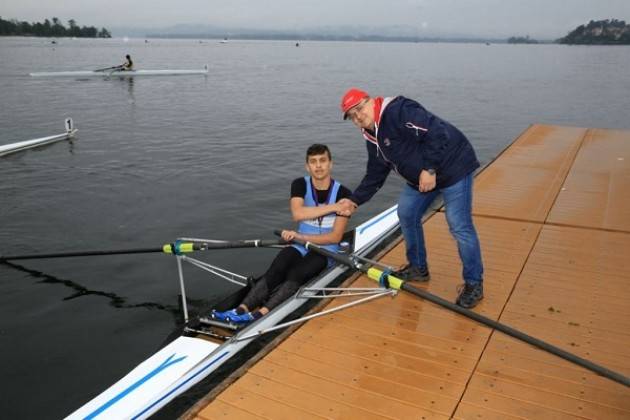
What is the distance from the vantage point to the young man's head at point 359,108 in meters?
5.39

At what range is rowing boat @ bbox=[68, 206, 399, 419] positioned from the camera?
5.18m

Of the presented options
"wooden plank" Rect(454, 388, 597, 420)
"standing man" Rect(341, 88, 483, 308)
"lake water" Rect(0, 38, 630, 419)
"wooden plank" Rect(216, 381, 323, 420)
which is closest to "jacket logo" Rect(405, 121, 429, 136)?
"standing man" Rect(341, 88, 483, 308)

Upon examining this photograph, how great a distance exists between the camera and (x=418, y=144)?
550 cm

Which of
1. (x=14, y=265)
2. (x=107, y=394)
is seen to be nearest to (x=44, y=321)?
(x=14, y=265)

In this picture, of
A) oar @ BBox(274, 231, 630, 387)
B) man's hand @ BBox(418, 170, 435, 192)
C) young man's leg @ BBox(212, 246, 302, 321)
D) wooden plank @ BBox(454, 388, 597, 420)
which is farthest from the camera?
young man's leg @ BBox(212, 246, 302, 321)

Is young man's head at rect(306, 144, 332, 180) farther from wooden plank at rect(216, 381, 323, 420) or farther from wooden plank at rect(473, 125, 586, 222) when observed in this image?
wooden plank at rect(473, 125, 586, 222)

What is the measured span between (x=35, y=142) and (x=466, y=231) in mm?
21324

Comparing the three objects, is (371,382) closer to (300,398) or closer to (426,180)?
(300,398)

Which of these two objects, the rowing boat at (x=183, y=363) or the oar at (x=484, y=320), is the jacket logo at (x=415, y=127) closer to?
the oar at (x=484, y=320)

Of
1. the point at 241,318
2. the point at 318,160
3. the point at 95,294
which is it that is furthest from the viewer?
the point at 95,294

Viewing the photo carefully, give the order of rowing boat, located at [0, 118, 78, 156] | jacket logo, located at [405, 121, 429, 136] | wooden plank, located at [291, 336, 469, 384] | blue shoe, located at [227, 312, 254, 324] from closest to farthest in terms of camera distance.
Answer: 1. wooden plank, located at [291, 336, 469, 384]
2. jacket logo, located at [405, 121, 429, 136]
3. blue shoe, located at [227, 312, 254, 324]
4. rowing boat, located at [0, 118, 78, 156]

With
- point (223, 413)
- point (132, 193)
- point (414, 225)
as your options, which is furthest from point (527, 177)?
point (132, 193)

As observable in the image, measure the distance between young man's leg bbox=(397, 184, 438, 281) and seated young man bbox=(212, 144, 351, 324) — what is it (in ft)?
2.85

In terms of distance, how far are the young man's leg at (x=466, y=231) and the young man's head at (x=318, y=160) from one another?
5.65 feet
